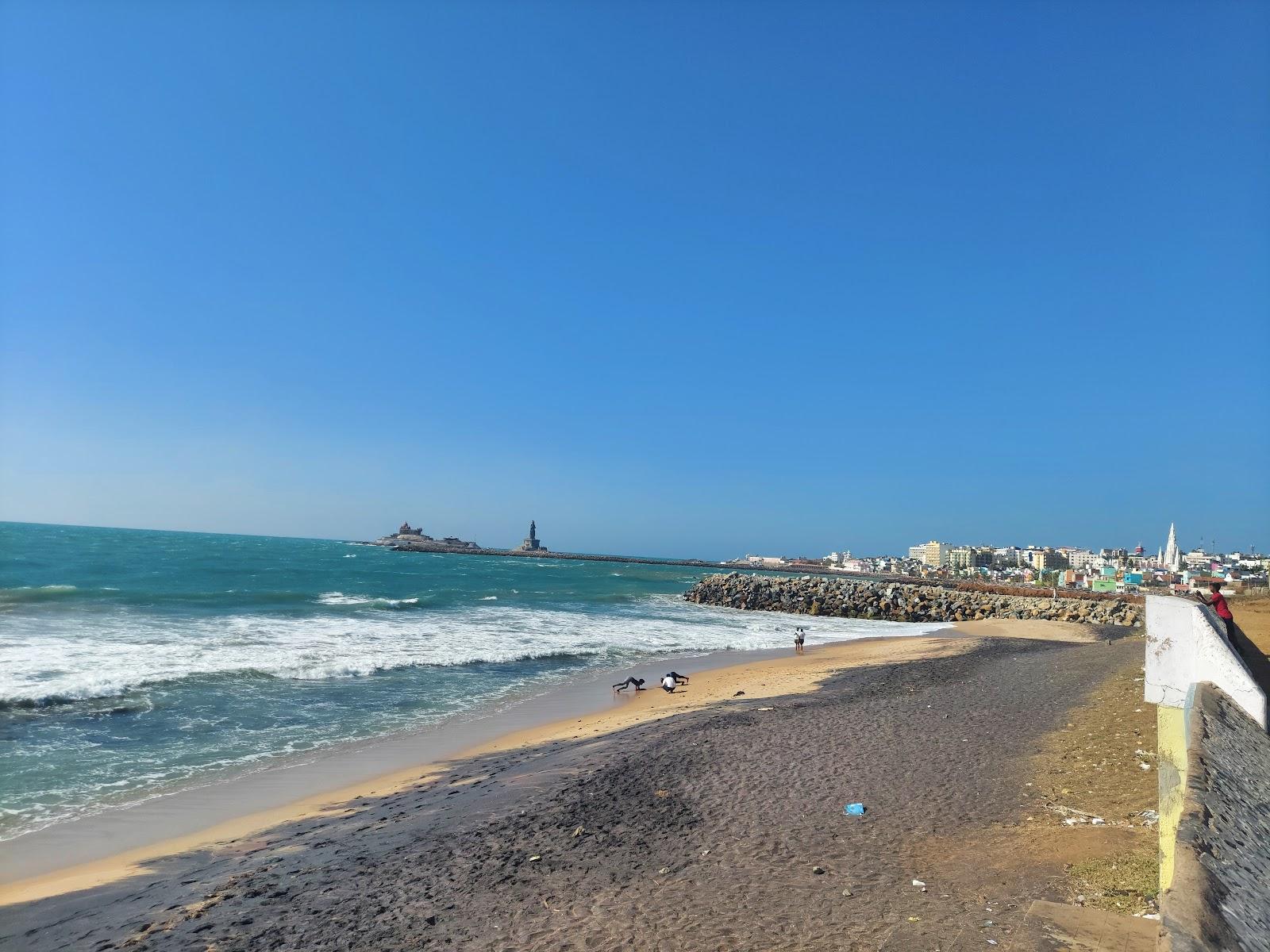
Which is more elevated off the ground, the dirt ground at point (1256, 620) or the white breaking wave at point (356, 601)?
the dirt ground at point (1256, 620)

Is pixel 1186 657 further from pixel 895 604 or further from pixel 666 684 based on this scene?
pixel 895 604

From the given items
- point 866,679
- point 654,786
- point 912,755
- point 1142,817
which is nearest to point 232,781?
point 654,786

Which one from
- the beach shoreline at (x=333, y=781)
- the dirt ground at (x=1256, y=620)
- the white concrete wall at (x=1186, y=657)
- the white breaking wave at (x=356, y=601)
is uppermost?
the white concrete wall at (x=1186, y=657)

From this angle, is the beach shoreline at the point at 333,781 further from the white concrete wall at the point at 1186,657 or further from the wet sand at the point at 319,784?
the white concrete wall at the point at 1186,657

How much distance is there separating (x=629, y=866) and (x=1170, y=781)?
3586mm

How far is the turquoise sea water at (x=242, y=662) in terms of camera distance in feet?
31.7

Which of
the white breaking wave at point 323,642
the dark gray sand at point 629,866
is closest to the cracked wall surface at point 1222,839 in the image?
the dark gray sand at point 629,866

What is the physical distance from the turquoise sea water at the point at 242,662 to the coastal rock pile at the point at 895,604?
17.9ft

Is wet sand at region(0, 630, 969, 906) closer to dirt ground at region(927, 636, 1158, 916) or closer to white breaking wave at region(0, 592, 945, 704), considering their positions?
white breaking wave at region(0, 592, 945, 704)

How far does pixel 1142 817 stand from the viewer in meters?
5.84

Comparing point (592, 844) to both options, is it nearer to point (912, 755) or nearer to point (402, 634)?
point (912, 755)

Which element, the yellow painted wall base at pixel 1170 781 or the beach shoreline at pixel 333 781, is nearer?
the yellow painted wall base at pixel 1170 781

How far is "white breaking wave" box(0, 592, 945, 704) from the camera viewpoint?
14.7 m

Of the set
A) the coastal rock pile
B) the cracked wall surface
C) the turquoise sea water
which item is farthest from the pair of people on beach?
the coastal rock pile
